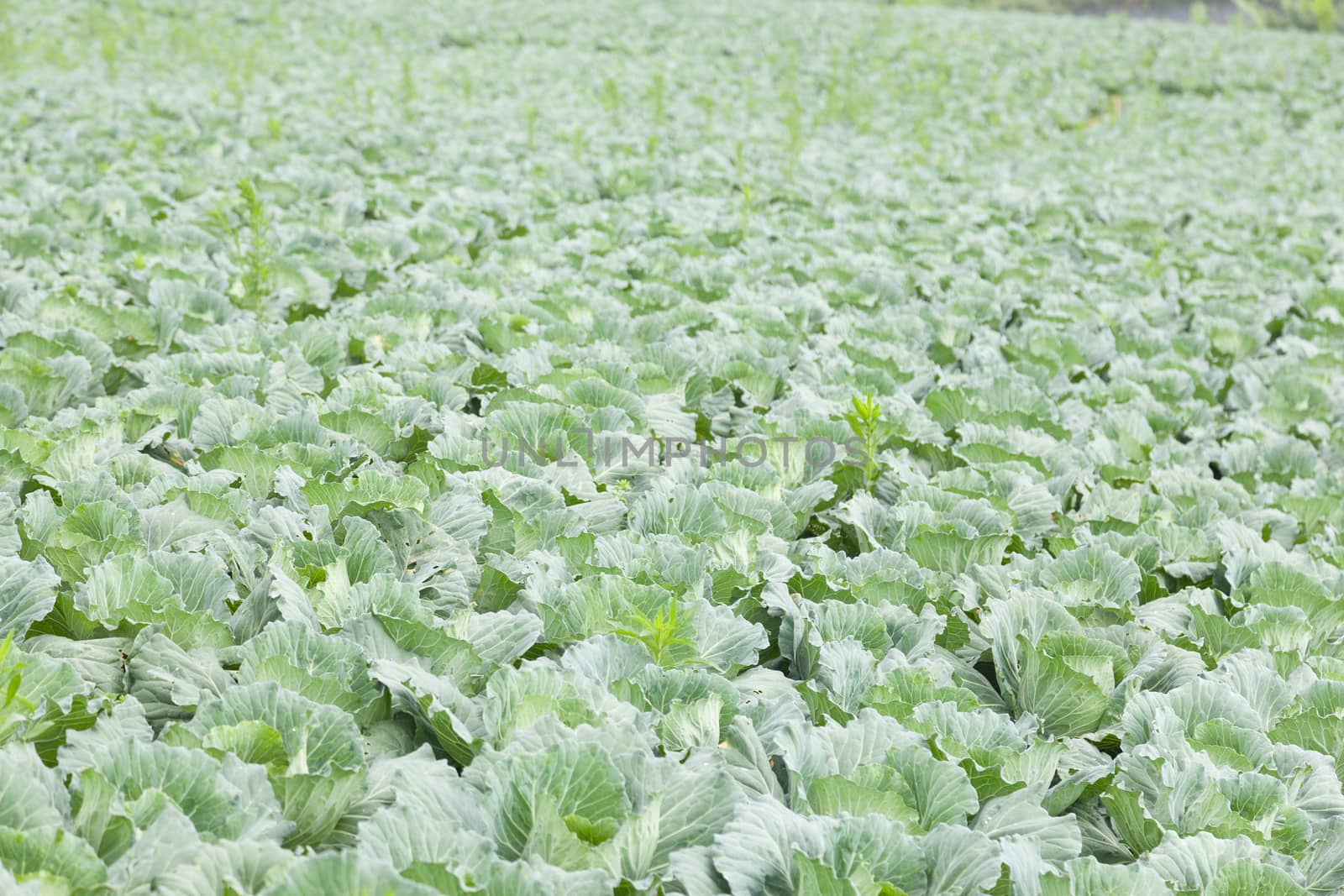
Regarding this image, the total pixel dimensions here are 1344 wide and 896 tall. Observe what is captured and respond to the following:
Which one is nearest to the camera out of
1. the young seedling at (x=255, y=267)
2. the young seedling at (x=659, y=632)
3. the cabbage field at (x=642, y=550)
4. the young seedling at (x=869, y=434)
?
the cabbage field at (x=642, y=550)

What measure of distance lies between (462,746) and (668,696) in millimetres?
384

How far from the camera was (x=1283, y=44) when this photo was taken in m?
18.8

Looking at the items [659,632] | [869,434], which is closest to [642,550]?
[659,632]

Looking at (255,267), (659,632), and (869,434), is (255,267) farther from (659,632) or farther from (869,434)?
(659,632)

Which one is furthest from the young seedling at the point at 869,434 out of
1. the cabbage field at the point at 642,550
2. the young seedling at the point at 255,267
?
the young seedling at the point at 255,267

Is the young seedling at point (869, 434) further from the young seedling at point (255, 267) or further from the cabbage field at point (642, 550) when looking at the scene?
the young seedling at point (255, 267)

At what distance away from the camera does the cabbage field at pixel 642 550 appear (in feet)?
5.22

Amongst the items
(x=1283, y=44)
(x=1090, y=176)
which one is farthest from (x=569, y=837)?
(x=1283, y=44)

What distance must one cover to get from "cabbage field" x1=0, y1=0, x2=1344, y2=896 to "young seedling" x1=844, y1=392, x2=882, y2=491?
0.03 m

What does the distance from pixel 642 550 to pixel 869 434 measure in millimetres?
823

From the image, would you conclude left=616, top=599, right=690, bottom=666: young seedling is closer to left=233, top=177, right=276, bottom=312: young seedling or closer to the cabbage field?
the cabbage field

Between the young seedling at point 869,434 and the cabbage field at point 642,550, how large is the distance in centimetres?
3

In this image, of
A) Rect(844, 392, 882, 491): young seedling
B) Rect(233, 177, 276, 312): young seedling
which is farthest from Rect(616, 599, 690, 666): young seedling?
Rect(233, 177, 276, 312): young seedling

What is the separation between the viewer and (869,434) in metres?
2.86
